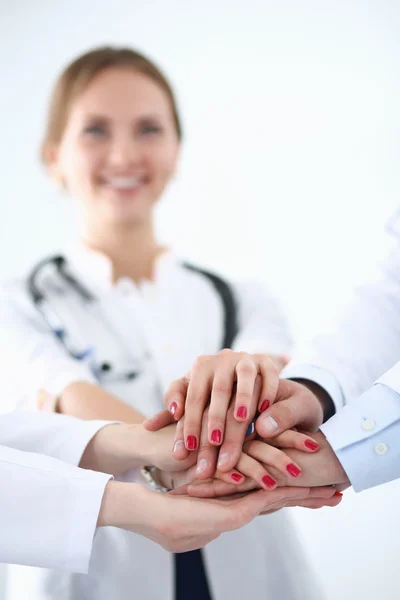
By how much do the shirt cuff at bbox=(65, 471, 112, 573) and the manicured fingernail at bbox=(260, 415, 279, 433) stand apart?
0.25 metres

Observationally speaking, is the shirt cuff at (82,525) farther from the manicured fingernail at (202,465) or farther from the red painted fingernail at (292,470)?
the red painted fingernail at (292,470)

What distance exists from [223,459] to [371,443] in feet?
0.68

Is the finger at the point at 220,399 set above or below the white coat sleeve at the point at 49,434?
above

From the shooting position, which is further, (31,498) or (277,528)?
(277,528)

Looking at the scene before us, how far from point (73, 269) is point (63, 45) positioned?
5.58 ft

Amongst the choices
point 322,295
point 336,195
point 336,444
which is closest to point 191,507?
point 336,444

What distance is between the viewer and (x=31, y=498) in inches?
30.1

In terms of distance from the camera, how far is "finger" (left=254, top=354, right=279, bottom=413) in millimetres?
921

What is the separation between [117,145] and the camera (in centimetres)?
144

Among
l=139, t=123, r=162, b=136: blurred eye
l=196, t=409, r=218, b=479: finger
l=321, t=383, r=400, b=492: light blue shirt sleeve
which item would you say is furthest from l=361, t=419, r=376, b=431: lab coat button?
l=139, t=123, r=162, b=136: blurred eye

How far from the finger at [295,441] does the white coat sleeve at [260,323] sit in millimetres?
347

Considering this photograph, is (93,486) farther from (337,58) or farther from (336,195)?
(337,58)

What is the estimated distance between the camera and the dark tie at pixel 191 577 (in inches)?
42.7

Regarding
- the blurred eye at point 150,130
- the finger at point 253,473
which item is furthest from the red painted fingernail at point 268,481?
the blurred eye at point 150,130
